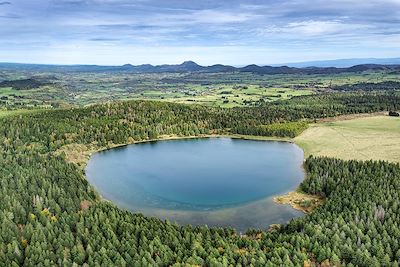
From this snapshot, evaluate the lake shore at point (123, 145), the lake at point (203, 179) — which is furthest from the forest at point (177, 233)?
the lake at point (203, 179)

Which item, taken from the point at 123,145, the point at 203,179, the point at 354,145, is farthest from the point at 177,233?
the point at 123,145

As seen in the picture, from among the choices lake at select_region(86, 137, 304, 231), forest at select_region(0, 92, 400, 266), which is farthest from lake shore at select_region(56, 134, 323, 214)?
forest at select_region(0, 92, 400, 266)

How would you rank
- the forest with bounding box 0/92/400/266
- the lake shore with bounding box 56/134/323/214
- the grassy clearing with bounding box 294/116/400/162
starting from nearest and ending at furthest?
the forest with bounding box 0/92/400/266 → the lake shore with bounding box 56/134/323/214 → the grassy clearing with bounding box 294/116/400/162

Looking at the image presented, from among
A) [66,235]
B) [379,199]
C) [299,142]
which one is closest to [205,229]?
[66,235]

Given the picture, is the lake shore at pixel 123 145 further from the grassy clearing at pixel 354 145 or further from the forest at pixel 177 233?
the grassy clearing at pixel 354 145

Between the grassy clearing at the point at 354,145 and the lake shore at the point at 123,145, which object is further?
the grassy clearing at the point at 354,145

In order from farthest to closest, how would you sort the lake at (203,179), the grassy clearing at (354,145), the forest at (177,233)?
1. the grassy clearing at (354,145)
2. the lake at (203,179)
3. the forest at (177,233)

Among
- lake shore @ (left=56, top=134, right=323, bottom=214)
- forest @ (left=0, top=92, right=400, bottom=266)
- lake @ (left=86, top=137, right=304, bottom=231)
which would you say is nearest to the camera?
forest @ (left=0, top=92, right=400, bottom=266)

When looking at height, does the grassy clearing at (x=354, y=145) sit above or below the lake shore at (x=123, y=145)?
above

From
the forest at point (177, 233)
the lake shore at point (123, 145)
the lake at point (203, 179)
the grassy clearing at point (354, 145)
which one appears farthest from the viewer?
the grassy clearing at point (354, 145)

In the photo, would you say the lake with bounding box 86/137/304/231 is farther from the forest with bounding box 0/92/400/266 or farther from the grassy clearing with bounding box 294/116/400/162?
the forest with bounding box 0/92/400/266
